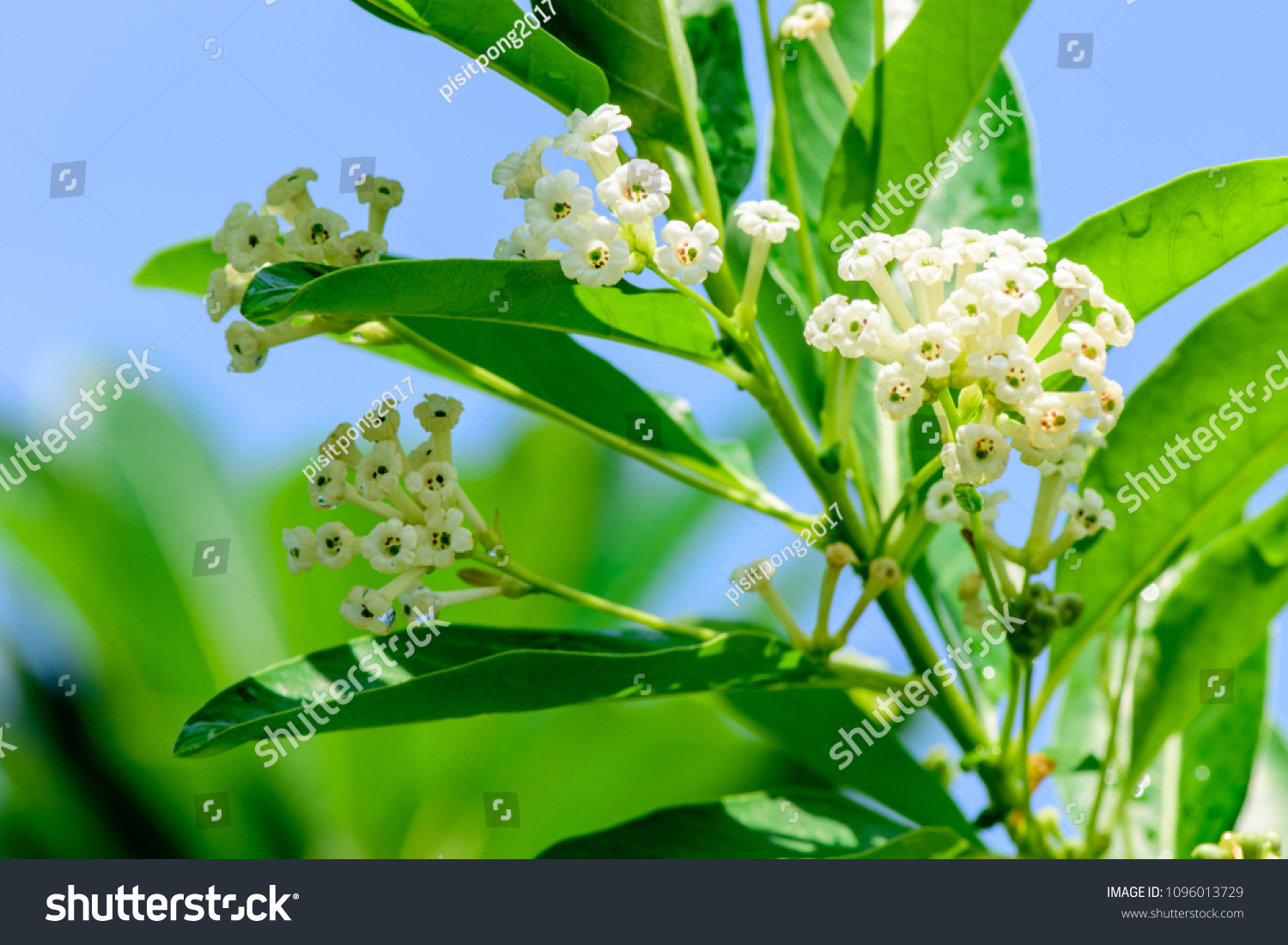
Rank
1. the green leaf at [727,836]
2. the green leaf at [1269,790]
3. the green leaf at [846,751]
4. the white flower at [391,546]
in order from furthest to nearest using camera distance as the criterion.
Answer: the green leaf at [1269,790], the green leaf at [846,751], the green leaf at [727,836], the white flower at [391,546]

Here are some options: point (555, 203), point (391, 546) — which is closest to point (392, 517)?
point (391, 546)

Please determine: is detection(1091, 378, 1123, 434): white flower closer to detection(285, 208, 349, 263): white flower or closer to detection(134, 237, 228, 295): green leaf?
detection(285, 208, 349, 263): white flower

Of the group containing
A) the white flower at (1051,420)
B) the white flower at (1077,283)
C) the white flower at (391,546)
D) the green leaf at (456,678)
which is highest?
the white flower at (1077,283)

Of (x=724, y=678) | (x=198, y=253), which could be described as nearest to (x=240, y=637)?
(x=198, y=253)

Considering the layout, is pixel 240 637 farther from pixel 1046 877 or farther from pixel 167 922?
pixel 1046 877

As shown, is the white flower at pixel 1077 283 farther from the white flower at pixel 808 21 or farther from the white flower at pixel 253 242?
the white flower at pixel 253 242

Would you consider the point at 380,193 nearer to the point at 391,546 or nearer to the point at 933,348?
the point at 391,546

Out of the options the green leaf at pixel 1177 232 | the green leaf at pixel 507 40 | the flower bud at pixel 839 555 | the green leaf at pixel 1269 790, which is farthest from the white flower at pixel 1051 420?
the green leaf at pixel 1269 790

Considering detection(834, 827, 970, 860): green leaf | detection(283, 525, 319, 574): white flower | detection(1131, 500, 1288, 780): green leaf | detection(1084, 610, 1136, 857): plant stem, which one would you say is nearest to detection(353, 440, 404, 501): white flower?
detection(283, 525, 319, 574): white flower
